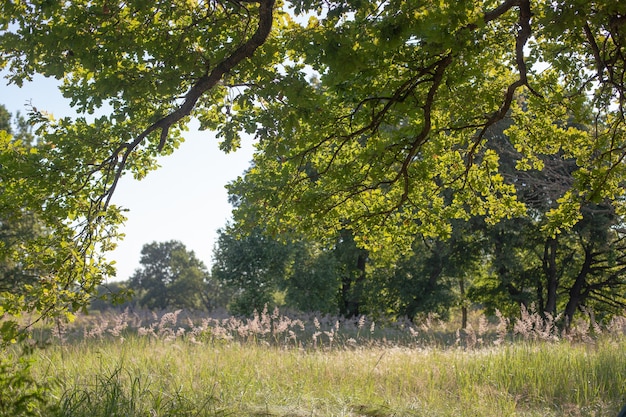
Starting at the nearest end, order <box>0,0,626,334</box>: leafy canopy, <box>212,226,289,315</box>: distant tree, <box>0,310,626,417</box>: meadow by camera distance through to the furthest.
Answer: <box>0,0,626,334</box>: leafy canopy, <box>0,310,626,417</box>: meadow, <box>212,226,289,315</box>: distant tree

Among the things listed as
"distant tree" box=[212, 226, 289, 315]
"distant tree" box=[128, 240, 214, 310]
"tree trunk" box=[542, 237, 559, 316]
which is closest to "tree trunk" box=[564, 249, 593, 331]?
"tree trunk" box=[542, 237, 559, 316]

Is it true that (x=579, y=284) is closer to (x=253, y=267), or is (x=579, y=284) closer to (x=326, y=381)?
(x=253, y=267)

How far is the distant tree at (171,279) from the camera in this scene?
5012 centimetres

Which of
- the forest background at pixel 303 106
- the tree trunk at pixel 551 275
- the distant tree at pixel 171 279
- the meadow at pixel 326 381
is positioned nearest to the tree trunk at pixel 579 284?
the tree trunk at pixel 551 275

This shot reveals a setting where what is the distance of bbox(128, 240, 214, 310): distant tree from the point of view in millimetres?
50125

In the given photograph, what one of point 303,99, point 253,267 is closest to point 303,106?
point 303,99

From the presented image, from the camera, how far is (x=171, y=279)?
178 ft

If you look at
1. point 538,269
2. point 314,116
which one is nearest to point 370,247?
point 314,116

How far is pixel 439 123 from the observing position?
24.7 ft

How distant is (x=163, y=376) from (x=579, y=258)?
19.6 m

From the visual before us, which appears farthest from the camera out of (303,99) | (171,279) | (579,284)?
(171,279)

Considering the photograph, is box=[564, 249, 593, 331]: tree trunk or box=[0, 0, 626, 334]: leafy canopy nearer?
box=[0, 0, 626, 334]: leafy canopy

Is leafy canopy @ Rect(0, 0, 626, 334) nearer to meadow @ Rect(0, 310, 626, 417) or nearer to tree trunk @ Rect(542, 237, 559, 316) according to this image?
meadow @ Rect(0, 310, 626, 417)

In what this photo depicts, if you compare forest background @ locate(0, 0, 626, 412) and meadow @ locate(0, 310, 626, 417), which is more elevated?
forest background @ locate(0, 0, 626, 412)
